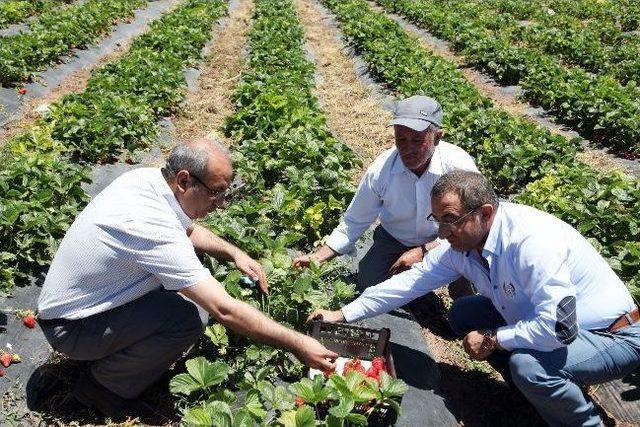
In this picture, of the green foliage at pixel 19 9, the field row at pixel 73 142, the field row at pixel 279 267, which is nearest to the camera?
the field row at pixel 279 267

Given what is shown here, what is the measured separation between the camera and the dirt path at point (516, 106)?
321 inches

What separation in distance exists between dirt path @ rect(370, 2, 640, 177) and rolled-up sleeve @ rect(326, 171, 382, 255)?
4.64 m

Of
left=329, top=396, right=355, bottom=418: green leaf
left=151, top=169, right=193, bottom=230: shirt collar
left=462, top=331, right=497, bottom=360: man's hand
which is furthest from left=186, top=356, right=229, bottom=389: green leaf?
left=462, top=331, right=497, bottom=360: man's hand

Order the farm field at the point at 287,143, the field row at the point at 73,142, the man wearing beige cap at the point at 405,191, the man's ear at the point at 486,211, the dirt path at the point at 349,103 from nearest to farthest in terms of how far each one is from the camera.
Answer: the man's ear at the point at 486,211, the farm field at the point at 287,143, the man wearing beige cap at the point at 405,191, the field row at the point at 73,142, the dirt path at the point at 349,103

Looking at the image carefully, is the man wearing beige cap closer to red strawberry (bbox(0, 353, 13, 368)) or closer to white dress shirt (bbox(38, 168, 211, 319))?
white dress shirt (bbox(38, 168, 211, 319))

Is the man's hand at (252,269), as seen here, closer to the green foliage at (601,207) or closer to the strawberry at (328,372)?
the strawberry at (328,372)

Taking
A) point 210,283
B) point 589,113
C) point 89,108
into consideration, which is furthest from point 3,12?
point 210,283

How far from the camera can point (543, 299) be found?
3262 mm

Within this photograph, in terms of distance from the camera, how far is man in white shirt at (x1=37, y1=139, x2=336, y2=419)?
3.13 m

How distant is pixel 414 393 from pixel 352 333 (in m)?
0.56

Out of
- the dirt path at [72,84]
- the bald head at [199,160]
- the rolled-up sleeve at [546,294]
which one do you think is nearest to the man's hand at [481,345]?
the rolled-up sleeve at [546,294]

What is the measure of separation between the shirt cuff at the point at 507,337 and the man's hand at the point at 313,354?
0.95 metres

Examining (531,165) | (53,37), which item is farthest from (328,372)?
(53,37)

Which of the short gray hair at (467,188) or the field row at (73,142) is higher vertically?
the short gray hair at (467,188)
